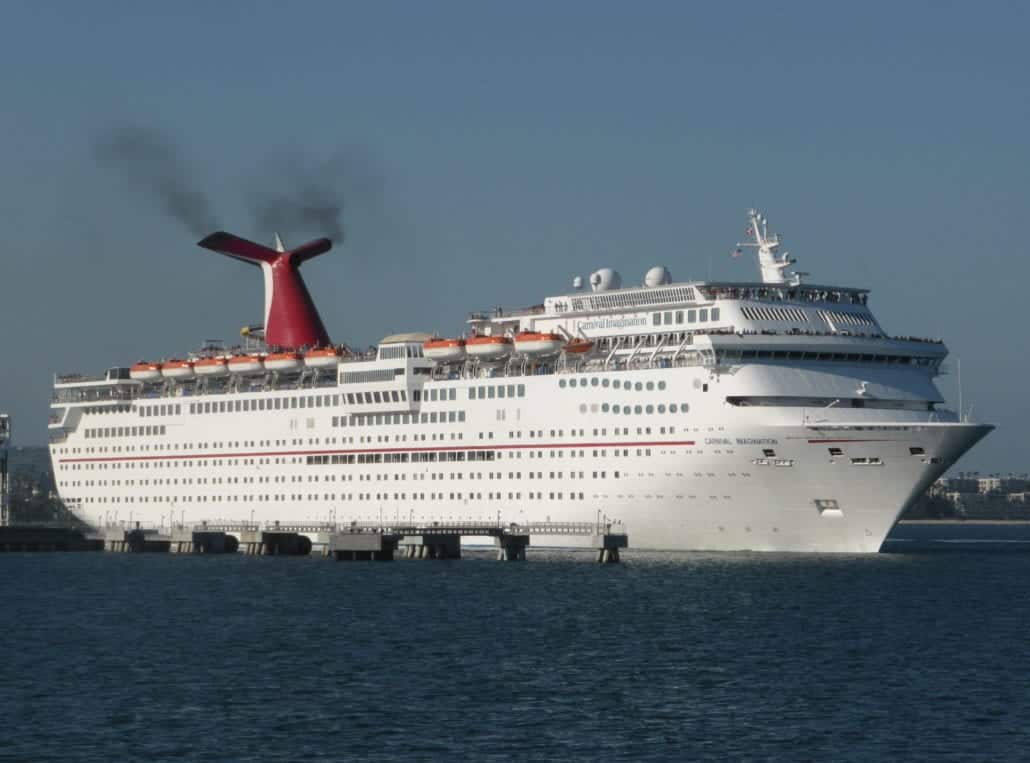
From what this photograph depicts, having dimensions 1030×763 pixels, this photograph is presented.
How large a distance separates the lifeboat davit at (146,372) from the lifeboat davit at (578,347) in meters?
29.0

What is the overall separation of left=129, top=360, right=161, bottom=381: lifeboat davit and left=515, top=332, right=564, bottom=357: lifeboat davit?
26.8 m

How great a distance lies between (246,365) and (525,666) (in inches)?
2031

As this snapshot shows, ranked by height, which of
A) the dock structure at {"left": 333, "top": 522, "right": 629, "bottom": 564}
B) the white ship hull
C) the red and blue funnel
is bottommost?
the dock structure at {"left": 333, "top": 522, "right": 629, "bottom": 564}

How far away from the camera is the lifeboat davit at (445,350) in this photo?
7938 cm

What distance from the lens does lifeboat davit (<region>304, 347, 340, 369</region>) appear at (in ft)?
283

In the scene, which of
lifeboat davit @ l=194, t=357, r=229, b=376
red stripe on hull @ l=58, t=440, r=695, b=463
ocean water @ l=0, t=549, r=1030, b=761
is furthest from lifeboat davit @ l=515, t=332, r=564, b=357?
lifeboat davit @ l=194, t=357, r=229, b=376

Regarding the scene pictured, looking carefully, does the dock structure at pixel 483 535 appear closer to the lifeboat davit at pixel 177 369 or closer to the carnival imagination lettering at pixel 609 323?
the carnival imagination lettering at pixel 609 323

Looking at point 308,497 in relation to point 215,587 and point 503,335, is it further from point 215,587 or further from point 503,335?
point 215,587

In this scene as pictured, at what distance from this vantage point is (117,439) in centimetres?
9725

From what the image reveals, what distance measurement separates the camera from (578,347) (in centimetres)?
7519

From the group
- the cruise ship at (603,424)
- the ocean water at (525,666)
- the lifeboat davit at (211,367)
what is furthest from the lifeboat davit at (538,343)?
the lifeboat davit at (211,367)

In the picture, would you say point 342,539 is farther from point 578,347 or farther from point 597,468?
point 578,347

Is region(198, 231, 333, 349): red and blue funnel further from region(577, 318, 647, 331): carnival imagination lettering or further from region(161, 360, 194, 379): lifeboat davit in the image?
region(577, 318, 647, 331): carnival imagination lettering

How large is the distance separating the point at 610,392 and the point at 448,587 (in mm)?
13184
